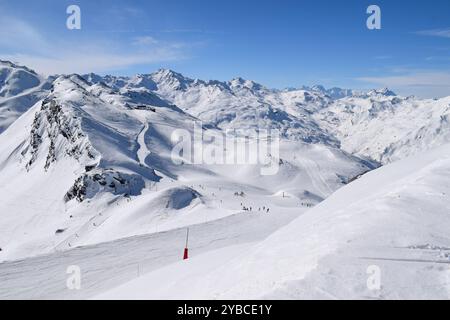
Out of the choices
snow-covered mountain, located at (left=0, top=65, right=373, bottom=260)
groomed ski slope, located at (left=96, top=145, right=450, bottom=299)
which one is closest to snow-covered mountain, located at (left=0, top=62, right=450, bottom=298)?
groomed ski slope, located at (left=96, top=145, right=450, bottom=299)

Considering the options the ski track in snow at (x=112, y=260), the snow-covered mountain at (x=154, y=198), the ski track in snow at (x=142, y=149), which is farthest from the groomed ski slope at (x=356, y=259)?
the ski track in snow at (x=142, y=149)

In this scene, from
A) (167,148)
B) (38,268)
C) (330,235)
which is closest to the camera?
(330,235)

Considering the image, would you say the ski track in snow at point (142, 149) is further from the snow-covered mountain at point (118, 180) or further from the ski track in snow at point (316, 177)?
the ski track in snow at point (316, 177)

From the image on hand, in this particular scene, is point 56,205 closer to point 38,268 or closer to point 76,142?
point 76,142

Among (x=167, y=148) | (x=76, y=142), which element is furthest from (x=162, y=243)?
(x=167, y=148)

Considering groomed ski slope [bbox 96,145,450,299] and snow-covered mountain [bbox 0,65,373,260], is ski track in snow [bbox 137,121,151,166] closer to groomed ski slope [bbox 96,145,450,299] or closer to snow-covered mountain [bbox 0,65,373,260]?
snow-covered mountain [bbox 0,65,373,260]

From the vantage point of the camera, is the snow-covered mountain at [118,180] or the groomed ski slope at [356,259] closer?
the groomed ski slope at [356,259]

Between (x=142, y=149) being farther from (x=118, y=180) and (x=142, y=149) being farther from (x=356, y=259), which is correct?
(x=356, y=259)
